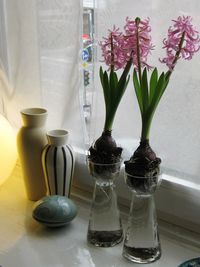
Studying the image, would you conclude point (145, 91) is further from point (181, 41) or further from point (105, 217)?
point (105, 217)

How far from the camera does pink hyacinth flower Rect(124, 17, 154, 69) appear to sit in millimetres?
823

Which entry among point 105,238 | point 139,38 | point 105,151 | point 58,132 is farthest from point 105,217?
point 139,38

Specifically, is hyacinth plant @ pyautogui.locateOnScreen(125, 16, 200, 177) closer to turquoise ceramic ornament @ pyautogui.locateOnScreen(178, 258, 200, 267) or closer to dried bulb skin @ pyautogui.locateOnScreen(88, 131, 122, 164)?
dried bulb skin @ pyautogui.locateOnScreen(88, 131, 122, 164)

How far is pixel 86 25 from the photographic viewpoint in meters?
1.03

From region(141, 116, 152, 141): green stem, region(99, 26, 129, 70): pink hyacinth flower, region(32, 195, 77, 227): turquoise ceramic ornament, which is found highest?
region(99, 26, 129, 70): pink hyacinth flower

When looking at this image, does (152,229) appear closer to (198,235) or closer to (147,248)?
(147,248)

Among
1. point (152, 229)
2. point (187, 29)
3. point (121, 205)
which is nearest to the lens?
point (187, 29)

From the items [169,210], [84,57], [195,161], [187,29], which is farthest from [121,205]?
[187,29]

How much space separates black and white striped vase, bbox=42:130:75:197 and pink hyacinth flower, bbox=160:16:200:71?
371mm

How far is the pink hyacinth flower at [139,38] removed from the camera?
823 mm

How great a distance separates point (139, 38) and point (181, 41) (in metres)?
0.08

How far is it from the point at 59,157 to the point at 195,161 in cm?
33

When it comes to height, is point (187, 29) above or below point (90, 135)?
above

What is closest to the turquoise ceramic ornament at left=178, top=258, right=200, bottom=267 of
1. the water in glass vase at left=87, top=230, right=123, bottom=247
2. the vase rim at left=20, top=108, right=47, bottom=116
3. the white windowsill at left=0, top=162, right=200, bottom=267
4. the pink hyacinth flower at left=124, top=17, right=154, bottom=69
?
the white windowsill at left=0, top=162, right=200, bottom=267
